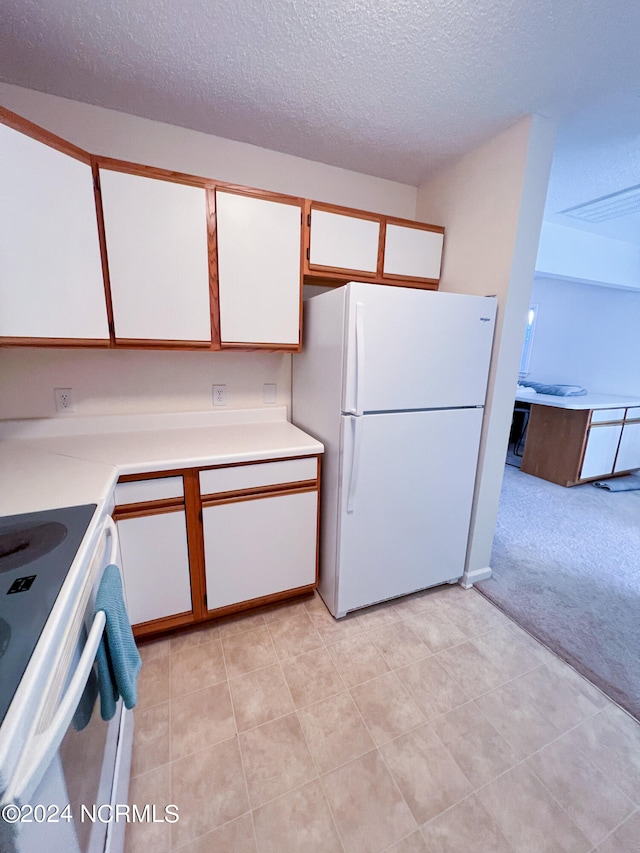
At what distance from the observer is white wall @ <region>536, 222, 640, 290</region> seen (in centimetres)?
318

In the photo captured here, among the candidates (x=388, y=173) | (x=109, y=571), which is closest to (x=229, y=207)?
(x=388, y=173)

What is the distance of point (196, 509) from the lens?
157cm

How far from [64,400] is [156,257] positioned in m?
0.86

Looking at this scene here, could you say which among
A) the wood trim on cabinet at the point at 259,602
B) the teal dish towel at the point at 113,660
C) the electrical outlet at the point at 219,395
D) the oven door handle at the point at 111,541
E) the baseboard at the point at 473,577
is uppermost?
the electrical outlet at the point at 219,395

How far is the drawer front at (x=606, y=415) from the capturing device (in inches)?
137

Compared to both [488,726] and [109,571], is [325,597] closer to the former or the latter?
[488,726]

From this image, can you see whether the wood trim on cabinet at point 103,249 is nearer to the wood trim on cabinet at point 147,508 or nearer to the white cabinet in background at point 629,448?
the wood trim on cabinet at point 147,508

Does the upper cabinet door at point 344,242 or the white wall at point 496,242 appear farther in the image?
the upper cabinet door at point 344,242

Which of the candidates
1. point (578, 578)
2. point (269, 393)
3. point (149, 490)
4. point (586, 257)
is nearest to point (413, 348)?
point (269, 393)

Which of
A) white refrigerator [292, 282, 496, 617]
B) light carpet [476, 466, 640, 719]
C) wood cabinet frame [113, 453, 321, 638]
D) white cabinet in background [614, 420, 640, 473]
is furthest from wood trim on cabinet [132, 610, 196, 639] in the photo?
white cabinet in background [614, 420, 640, 473]

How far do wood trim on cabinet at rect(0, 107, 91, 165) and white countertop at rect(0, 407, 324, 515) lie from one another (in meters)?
1.11

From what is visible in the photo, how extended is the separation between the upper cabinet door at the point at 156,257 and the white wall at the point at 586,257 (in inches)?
114

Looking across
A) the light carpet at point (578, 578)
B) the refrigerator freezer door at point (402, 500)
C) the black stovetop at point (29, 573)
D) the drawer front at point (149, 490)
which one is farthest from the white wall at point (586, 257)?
the black stovetop at point (29, 573)

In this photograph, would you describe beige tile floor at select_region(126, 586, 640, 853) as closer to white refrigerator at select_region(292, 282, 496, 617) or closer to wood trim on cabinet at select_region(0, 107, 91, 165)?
white refrigerator at select_region(292, 282, 496, 617)
